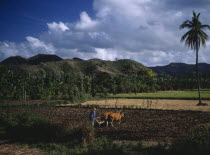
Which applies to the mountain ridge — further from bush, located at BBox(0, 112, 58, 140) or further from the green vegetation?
the green vegetation

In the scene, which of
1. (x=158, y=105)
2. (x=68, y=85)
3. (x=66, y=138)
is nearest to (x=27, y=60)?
(x=68, y=85)

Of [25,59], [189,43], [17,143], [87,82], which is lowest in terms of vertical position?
[17,143]

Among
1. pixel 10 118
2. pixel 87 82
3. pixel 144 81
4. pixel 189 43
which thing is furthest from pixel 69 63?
pixel 10 118

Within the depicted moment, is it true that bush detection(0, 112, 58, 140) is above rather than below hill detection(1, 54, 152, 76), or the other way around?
below

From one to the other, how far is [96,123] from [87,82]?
126ft

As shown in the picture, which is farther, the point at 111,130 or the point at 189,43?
the point at 189,43

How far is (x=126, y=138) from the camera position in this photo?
11.7 metres

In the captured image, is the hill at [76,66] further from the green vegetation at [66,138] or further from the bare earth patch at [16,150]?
the bare earth patch at [16,150]

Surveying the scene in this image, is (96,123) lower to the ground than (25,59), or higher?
lower

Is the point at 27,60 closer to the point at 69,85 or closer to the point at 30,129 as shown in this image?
the point at 69,85

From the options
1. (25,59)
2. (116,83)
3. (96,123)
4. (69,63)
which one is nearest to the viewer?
(96,123)

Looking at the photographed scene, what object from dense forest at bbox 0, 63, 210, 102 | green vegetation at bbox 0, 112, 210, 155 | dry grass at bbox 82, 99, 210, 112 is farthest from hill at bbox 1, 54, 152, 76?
green vegetation at bbox 0, 112, 210, 155

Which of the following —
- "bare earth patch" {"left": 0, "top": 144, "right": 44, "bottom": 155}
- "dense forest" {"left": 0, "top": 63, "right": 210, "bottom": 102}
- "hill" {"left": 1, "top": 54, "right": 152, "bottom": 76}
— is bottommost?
"bare earth patch" {"left": 0, "top": 144, "right": 44, "bottom": 155}

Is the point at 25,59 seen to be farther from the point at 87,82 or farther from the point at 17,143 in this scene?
the point at 17,143
